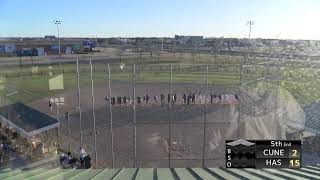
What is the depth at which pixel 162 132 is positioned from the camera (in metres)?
12.3

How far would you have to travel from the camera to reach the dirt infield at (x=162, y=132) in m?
10.2

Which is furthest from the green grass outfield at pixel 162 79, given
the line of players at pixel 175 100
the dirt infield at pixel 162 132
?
the dirt infield at pixel 162 132

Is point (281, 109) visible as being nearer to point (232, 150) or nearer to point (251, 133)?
point (251, 133)

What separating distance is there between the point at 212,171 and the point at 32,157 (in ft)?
14.2

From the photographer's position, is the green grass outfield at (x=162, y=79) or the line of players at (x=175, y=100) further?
the green grass outfield at (x=162, y=79)

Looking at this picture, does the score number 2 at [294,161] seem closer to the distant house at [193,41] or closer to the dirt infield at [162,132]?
the dirt infield at [162,132]

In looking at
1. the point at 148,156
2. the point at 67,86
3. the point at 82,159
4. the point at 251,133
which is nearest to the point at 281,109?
the point at 251,133

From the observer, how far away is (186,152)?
10.7 metres

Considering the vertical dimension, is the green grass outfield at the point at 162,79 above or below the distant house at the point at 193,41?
below
